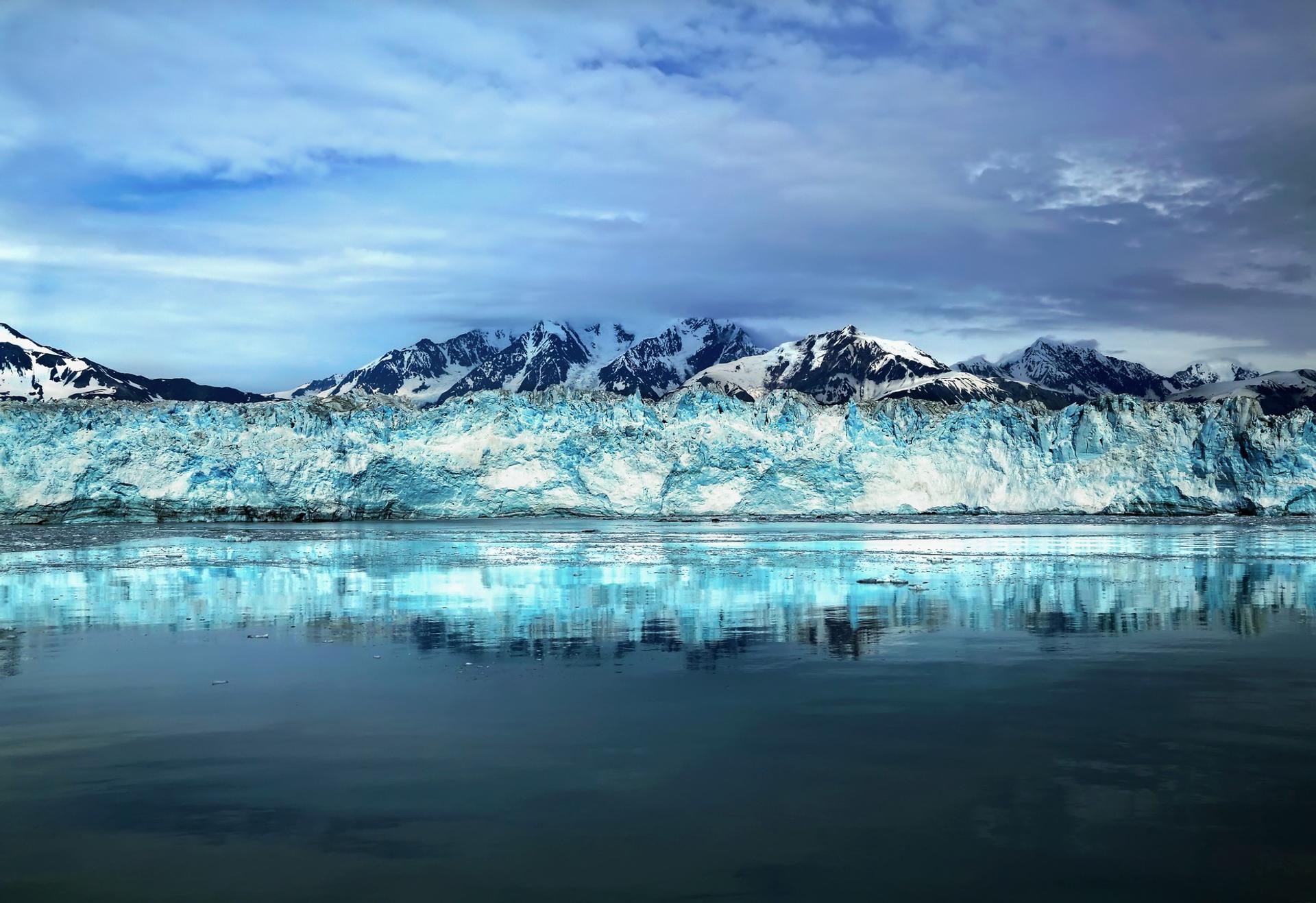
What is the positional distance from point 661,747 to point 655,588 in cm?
1059

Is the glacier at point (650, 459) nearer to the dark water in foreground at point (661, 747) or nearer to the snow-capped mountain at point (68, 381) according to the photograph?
the dark water in foreground at point (661, 747)

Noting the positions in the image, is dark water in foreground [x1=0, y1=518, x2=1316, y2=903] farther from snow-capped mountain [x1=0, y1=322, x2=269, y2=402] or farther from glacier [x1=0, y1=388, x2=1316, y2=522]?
snow-capped mountain [x1=0, y1=322, x2=269, y2=402]

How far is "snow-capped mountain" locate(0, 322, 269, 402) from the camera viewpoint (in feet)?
582

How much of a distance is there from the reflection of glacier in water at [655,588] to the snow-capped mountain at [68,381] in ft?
516

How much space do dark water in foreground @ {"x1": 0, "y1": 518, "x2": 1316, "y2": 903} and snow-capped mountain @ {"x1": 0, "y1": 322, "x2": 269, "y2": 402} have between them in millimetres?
171778

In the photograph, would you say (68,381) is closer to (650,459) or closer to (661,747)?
(650,459)

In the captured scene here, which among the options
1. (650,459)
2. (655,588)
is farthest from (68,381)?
(655,588)

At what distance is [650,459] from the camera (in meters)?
53.6

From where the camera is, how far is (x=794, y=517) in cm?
5816

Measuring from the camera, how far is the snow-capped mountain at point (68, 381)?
177 meters

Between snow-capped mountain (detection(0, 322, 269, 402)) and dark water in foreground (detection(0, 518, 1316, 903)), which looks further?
snow-capped mountain (detection(0, 322, 269, 402))

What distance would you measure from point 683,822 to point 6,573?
20.2 m

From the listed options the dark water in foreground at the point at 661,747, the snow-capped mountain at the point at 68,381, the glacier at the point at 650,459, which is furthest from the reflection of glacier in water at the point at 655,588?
the snow-capped mountain at the point at 68,381

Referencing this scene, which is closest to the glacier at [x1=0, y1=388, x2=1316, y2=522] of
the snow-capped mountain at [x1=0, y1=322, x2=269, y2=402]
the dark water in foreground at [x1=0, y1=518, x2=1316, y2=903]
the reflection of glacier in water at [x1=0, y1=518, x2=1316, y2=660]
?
the reflection of glacier in water at [x1=0, y1=518, x2=1316, y2=660]
